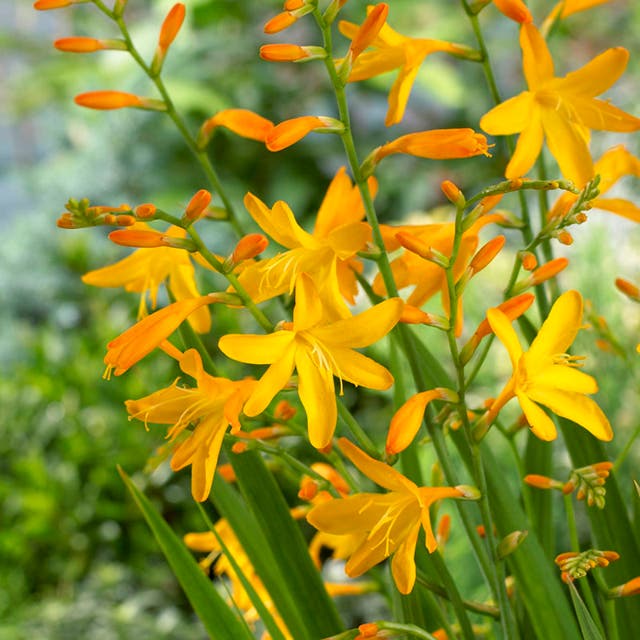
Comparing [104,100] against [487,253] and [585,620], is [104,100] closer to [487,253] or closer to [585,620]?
[487,253]

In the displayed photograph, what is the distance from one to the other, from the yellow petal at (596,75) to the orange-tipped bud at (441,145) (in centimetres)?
8

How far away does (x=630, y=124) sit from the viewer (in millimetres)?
455

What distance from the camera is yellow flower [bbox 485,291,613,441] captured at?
382 millimetres

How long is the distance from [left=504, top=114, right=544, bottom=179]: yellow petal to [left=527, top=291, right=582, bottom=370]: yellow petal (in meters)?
0.06

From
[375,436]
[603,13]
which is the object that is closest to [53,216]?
[375,436]

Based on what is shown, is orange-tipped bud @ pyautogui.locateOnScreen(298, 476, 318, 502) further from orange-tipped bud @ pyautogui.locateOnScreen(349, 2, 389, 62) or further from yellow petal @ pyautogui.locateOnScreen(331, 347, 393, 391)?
orange-tipped bud @ pyautogui.locateOnScreen(349, 2, 389, 62)

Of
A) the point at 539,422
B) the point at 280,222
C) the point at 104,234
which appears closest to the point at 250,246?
the point at 280,222

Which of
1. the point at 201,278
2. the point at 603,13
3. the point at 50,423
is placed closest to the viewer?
the point at 201,278

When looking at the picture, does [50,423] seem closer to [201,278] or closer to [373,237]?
[201,278]

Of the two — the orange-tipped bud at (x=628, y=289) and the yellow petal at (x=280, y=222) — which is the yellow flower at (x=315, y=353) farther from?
the orange-tipped bud at (x=628, y=289)

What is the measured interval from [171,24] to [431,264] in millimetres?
168

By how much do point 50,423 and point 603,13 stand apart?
2.67m

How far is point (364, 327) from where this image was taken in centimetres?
37

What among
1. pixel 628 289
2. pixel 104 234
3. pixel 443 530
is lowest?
pixel 104 234
